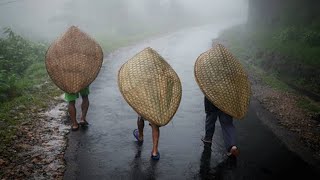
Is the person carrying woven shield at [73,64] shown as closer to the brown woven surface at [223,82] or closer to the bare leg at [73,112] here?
the bare leg at [73,112]

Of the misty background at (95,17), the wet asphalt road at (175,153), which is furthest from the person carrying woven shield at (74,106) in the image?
the misty background at (95,17)

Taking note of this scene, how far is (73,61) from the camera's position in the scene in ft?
23.6

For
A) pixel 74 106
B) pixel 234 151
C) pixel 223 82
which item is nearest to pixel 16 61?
pixel 74 106

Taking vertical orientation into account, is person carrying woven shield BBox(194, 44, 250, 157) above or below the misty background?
above

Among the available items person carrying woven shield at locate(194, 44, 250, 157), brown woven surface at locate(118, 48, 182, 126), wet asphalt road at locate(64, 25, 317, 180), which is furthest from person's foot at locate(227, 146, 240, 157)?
brown woven surface at locate(118, 48, 182, 126)

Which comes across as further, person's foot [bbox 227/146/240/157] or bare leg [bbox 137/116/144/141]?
bare leg [bbox 137/116/144/141]

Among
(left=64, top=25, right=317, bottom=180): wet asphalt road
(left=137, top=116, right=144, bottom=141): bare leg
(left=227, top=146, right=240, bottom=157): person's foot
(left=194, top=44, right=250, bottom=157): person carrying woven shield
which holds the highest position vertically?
(left=194, top=44, right=250, bottom=157): person carrying woven shield

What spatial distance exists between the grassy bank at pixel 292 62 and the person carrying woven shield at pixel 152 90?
16.6 ft

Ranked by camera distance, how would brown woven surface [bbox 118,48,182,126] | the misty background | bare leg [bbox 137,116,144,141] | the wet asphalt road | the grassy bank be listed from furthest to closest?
the misty background, the grassy bank, bare leg [bbox 137,116,144,141], brown woven surface [bbox 118,48,182,126], the wet asphalt road

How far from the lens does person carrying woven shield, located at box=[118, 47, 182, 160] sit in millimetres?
5719

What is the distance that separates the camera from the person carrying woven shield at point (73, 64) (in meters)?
7.01

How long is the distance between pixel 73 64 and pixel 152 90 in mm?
2147

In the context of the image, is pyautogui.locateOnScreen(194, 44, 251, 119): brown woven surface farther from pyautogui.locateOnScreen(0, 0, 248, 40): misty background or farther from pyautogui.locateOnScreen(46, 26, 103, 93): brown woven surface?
pyautogui.locateOnScreen(0, 0, 248, 40): misty background

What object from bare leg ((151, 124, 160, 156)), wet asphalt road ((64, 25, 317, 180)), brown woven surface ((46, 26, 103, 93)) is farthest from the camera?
brown woven surface ((46, 26, 103, 93))
